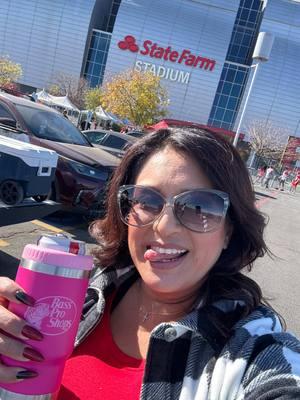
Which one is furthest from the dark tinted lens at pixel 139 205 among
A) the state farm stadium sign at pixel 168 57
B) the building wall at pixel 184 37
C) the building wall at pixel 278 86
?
the building wall at pixel 278 86

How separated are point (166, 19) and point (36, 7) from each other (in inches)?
672

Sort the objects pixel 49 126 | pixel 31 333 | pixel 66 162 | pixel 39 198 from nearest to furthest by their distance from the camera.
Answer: pixel 31 333 → pixel 39 198 → pixel 66 162 → pixel 49 126

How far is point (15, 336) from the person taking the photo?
105cm

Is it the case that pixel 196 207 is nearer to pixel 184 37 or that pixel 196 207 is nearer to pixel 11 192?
pixel 11 192

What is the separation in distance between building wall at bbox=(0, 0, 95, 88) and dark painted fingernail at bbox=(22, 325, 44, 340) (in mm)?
55396

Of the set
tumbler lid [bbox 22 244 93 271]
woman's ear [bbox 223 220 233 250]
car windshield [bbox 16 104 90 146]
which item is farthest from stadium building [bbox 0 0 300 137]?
tumbler lid [bbox 22 244 93 271]

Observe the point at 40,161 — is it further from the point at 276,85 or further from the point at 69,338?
the point at 276,85

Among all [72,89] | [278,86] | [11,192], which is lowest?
[72,89]

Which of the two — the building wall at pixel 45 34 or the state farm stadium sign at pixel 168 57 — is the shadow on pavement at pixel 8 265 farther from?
the building wall at pixel 45 34

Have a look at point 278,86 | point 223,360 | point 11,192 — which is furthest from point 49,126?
point 278,86

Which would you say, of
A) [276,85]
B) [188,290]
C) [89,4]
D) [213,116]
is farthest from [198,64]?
[188,290]

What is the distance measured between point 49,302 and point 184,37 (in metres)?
56.9

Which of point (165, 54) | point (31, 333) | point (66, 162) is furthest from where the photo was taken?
point (165, 54)

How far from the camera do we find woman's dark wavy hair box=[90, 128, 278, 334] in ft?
4.76
